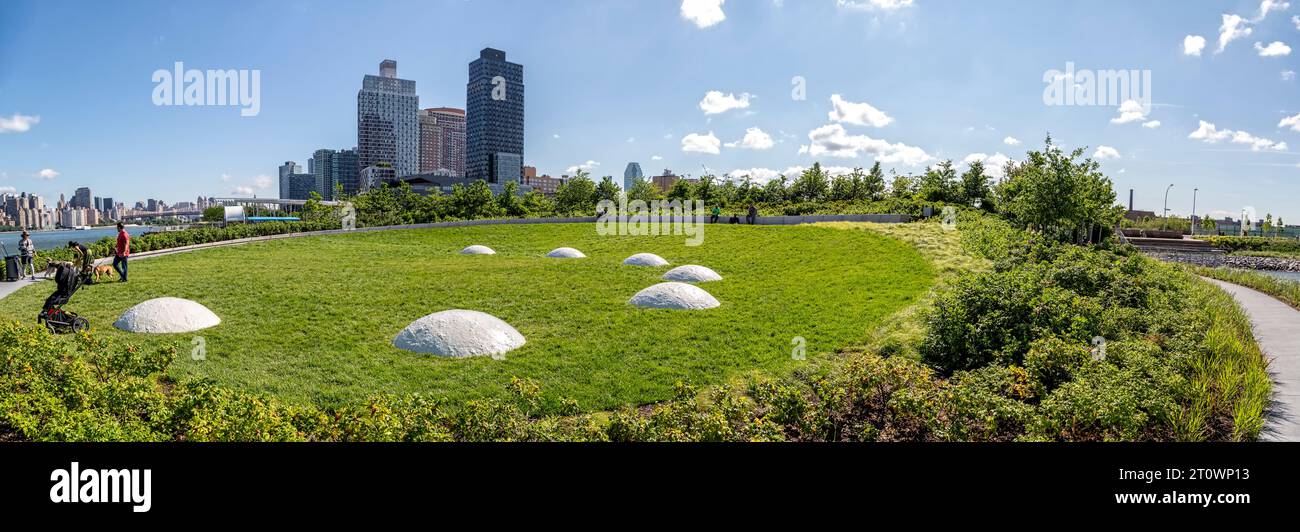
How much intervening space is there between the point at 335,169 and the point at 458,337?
14678 centimetres

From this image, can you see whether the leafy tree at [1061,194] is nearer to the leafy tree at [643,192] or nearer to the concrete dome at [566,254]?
the concrete dome at [566,254]

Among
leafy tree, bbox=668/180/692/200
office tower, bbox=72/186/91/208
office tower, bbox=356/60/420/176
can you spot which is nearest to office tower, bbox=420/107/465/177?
office tower, bbox=356/60/420/176

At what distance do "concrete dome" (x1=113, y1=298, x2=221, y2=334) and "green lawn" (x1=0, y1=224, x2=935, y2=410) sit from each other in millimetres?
429

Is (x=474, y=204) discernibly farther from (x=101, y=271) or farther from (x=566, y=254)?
(x=101, y=271)

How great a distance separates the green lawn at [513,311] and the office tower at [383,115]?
118 m

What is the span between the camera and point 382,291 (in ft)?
54.6

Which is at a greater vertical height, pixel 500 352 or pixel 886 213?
pixel 886 213

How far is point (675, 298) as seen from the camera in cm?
1457
